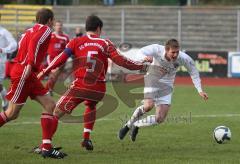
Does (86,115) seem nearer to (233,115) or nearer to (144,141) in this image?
(144,141)

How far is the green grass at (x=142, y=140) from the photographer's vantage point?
9.82 meters

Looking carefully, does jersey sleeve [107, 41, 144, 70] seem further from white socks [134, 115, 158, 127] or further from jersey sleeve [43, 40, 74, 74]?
white socks [134, 115, 158, 127]

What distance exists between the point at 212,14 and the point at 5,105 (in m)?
22.3

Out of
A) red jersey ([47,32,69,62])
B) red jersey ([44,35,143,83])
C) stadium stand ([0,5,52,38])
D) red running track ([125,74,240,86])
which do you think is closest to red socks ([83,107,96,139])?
red jersey ([44,35,143,83])

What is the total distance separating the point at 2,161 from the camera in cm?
943

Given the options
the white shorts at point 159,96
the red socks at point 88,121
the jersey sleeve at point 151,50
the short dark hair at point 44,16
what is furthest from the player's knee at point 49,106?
the white shorts at point 159,96

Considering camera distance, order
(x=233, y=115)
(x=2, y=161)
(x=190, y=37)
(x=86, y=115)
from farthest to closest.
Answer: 1. (x=190, y=37)
2. (x=233, y=115)
3. (x=86, y=115)
4. (x=2, y=161)

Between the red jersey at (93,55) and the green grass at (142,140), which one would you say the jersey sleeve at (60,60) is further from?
the green grass at (142,140)

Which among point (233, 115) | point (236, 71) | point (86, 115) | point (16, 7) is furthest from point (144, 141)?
point (16, 7)

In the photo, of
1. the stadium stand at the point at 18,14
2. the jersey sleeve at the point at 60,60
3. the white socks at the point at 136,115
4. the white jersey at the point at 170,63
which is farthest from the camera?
the stadium stand at the point at 18,14

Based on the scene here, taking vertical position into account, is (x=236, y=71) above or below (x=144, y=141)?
below

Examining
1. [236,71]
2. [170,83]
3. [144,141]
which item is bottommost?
[236,71]

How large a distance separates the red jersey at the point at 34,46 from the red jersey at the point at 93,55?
61cm

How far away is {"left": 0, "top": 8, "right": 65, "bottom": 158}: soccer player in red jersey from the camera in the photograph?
9677 millimetres
